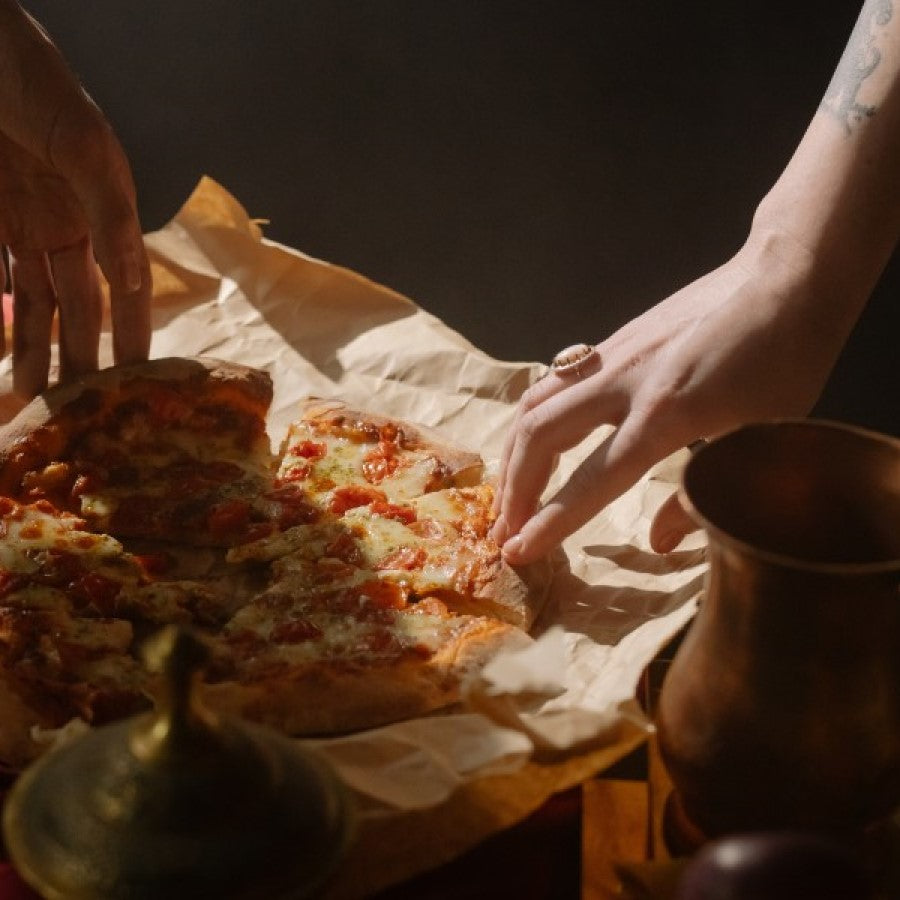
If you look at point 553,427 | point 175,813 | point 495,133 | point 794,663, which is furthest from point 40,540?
point 495,133

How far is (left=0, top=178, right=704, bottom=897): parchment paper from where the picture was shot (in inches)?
59.3

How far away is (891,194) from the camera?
199cm

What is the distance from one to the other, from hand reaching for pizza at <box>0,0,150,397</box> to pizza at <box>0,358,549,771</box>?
12 centimetres

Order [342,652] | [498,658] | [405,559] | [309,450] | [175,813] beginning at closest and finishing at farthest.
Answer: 1. [175,813]
2. [498,658]
3. [342,652]
4. [405,559]
5. [309,450]

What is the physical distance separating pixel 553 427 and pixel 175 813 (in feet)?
3.61

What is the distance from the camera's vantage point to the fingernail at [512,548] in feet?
7.28

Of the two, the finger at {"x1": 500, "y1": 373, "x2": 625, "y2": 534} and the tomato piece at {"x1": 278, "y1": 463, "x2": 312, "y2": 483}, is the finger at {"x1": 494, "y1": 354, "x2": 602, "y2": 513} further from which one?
the tomato piece at {"x1": 278, "y1": 463, "x2": 312, "y2": 483}

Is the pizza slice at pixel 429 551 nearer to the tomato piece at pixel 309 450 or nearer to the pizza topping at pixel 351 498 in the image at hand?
the pizza topping at pixel 351 498

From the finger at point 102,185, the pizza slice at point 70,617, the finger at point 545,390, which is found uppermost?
the finger at point 102,185

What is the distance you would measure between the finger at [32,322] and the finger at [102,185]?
0.19 m

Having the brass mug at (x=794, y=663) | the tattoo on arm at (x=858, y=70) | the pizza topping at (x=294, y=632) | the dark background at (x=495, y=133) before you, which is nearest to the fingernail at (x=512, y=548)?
Result: the pizza topping at (x=294, y=632)

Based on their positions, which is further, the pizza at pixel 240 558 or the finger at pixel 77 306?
the finger at pixel 77 306

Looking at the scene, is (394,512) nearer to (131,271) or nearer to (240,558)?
(240,558)

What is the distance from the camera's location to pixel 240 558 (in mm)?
2355
